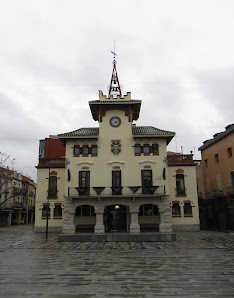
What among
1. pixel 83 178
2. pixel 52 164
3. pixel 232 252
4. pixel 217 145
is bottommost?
pixel 232 252

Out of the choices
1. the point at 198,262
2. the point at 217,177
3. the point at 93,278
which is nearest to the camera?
the point at 93,278

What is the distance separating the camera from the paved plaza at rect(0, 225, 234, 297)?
363 inches

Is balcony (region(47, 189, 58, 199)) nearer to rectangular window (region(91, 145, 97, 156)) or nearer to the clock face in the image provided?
rectangular window (region(91, 145, 97, 156))

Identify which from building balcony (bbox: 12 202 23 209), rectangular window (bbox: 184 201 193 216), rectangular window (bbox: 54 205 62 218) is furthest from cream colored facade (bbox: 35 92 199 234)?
building balcony (bbox: 12 202 23 209)

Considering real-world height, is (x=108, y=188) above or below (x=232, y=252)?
above

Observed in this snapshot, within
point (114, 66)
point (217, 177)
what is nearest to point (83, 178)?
point (114, 66)

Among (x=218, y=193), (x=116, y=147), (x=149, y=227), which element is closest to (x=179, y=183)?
(x=218, y=193)

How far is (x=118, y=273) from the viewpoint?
11.9 m

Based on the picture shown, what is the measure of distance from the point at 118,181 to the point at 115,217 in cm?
485

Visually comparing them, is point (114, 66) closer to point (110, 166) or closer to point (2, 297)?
point (110, 166)

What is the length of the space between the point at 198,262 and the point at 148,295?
6.53 meters

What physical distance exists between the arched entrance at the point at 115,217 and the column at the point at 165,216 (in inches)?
184

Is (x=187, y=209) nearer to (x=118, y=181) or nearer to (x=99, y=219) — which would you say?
(x=118, y=181)

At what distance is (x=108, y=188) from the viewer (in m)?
29.7
